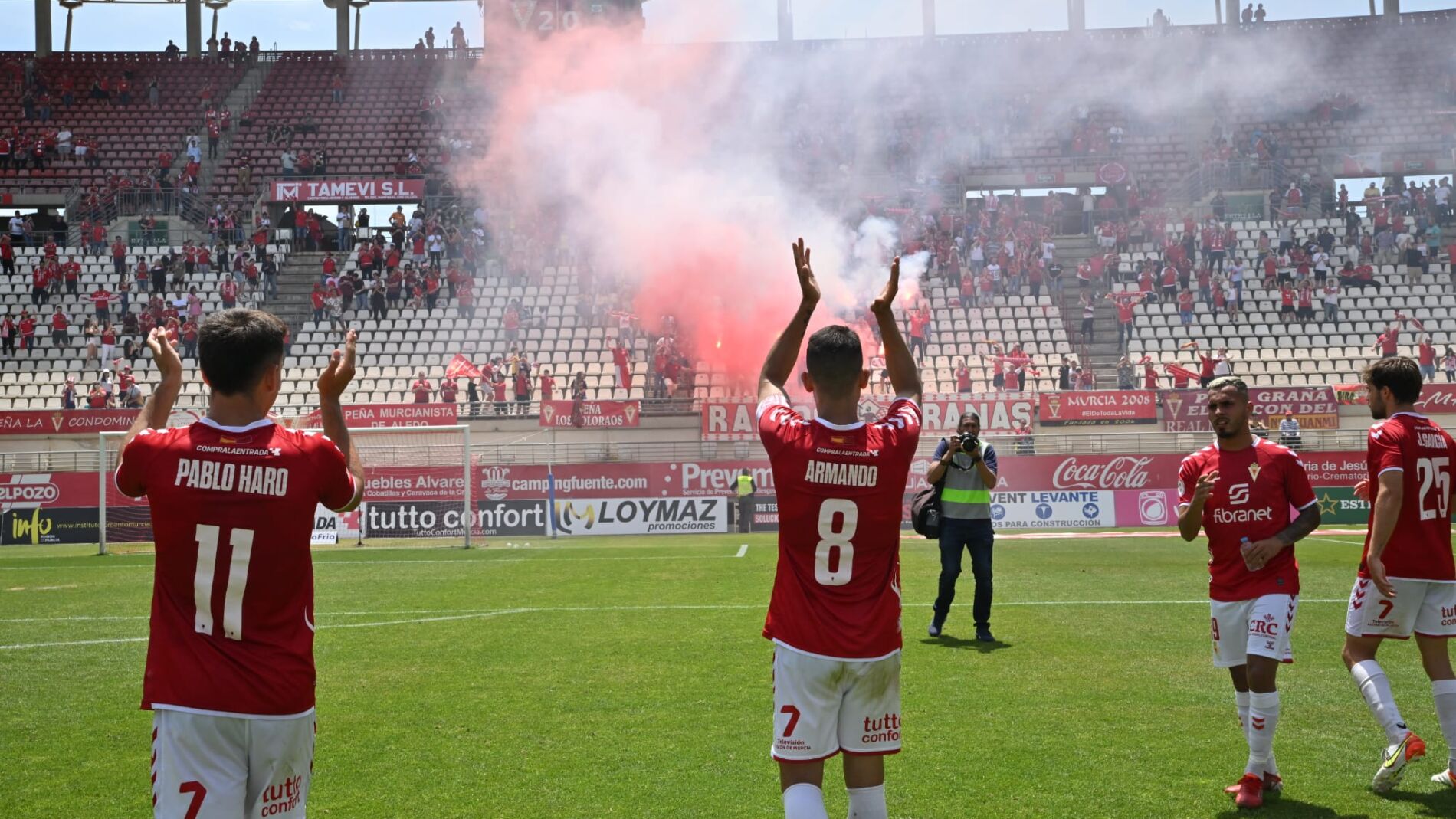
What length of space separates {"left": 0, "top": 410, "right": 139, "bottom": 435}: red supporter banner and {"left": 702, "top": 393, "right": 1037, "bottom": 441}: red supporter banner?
15.5m

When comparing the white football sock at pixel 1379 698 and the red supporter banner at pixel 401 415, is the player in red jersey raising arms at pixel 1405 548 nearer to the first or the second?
the white football sock at pixel 1379 698

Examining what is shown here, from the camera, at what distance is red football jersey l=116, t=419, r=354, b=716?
3686mm

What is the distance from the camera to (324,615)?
13398 millimetres

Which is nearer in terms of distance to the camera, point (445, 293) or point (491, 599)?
point (491, 599)

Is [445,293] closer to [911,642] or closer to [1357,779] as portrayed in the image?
[911,642]

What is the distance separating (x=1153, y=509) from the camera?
27.5m

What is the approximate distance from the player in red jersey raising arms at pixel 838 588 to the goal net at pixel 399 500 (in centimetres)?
2143

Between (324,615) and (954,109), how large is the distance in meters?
37.5

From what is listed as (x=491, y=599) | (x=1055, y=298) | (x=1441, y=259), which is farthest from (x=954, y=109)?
(x=491, y=599)

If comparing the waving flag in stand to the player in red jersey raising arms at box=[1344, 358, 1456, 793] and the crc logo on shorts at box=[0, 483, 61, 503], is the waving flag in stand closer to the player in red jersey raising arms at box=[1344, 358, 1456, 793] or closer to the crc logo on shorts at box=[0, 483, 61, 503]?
the crc logo on shorts at box=[0, 483, 61, 503]

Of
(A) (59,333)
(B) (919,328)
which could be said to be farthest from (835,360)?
(A) (59,333)

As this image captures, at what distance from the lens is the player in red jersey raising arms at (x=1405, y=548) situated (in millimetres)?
6328

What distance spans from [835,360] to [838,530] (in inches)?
24.3

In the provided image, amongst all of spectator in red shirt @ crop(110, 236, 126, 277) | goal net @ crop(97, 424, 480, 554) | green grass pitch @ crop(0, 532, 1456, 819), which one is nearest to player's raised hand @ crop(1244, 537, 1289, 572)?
green grass pitch @ crop(0, 532, 1456, 819)
